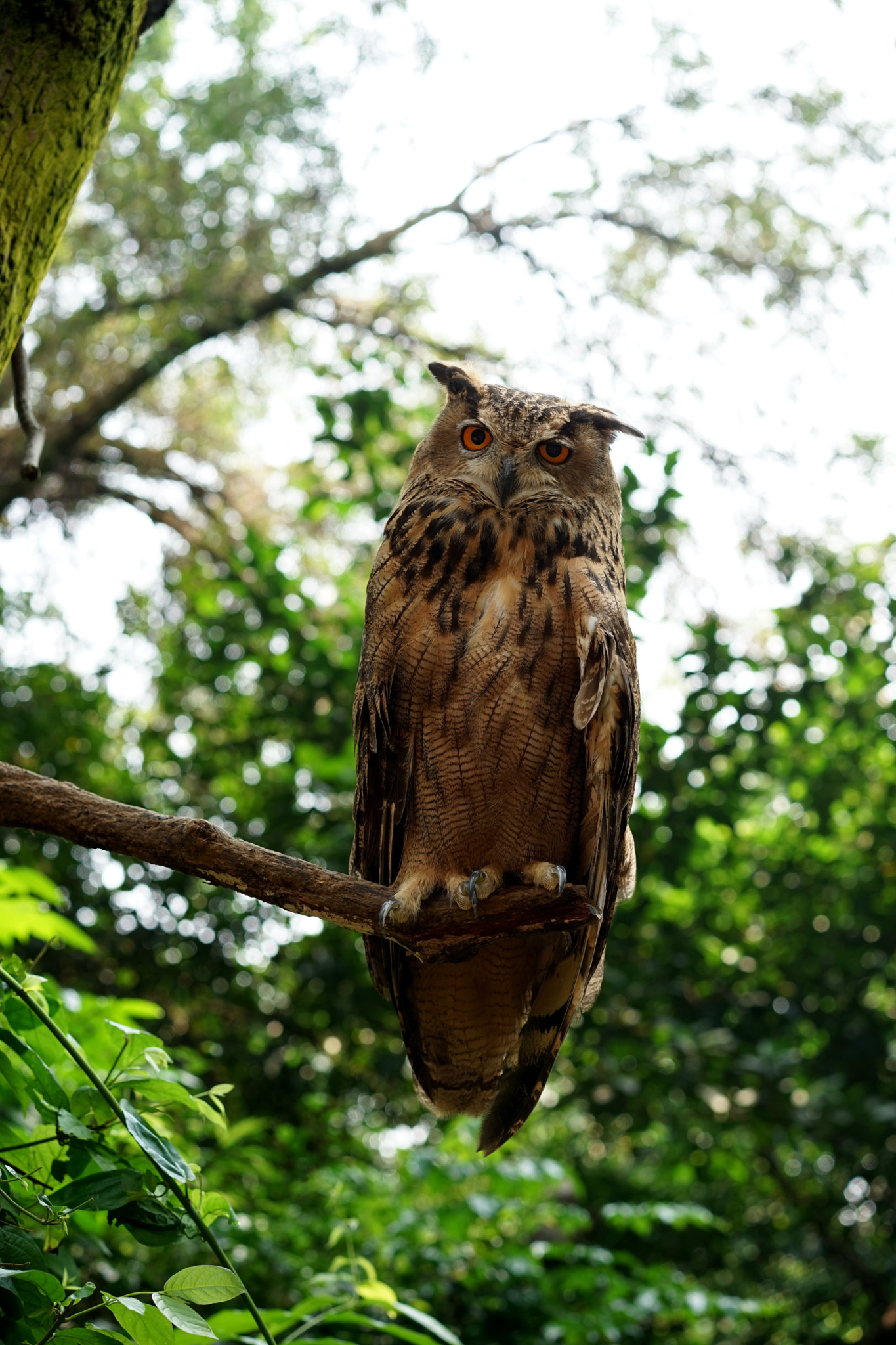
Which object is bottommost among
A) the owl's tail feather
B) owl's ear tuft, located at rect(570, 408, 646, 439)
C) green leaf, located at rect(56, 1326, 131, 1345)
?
green leaf, located at rect(56, 1326, 131, 1345)

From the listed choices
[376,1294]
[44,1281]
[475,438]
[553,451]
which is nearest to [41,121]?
[475,438]

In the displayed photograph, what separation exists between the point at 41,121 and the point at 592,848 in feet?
4.88

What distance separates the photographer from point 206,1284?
1.10 metres

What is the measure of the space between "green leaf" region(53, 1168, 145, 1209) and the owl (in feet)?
2.29

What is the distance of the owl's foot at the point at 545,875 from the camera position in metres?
1.88

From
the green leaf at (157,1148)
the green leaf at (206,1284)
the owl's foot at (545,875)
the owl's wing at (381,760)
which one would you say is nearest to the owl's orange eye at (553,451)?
the owl's wing at (381,760)

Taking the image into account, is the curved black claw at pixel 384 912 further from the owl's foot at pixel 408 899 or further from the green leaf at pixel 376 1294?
the green leaf at pixel 376 1294

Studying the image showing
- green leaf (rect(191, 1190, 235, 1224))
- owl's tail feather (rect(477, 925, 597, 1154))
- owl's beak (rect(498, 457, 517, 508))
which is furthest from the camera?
owl's beak (rect(498, 457, 517, 508))

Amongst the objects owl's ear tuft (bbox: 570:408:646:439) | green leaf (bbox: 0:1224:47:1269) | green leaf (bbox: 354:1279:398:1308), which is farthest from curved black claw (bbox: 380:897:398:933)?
owl's ear tuft (bbox: 570:408:646:439)

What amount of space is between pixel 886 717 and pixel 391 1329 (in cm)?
358

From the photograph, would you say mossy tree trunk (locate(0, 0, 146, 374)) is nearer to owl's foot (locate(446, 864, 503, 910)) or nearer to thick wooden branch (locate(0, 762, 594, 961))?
thick wooden branch (locate(0, 762, 594, 961))

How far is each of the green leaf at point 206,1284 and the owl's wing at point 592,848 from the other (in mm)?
896

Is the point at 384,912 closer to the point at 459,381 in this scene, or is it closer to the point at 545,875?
the point at 545,875

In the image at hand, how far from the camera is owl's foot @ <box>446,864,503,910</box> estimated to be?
1.87 meters
